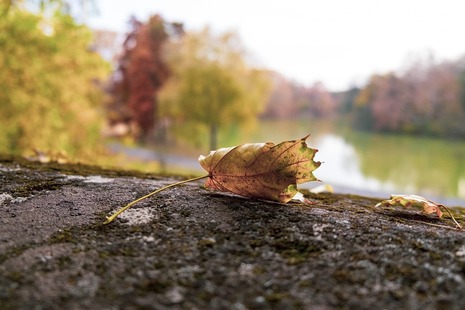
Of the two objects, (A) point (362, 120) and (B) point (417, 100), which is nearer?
(B) point (417, 100)

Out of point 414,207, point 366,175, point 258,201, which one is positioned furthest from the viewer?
point 366,175

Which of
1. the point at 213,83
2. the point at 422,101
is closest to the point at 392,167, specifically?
the point at 213,83

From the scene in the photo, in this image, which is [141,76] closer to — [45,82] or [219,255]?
[45,82]

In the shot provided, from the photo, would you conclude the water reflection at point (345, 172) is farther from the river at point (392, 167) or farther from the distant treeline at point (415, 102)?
the distant treeline at point (415, 102)

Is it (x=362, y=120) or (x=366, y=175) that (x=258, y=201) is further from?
(x=362, y=120)

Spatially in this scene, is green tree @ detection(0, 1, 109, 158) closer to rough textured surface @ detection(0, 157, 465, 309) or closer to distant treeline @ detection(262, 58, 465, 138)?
rough textured surface @ detection(0, 157, 465, 309)

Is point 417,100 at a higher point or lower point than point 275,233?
higher

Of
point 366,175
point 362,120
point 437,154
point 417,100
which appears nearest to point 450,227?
point 366,175

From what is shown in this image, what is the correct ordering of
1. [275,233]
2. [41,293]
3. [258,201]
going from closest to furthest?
[41,293], [275,233], [258,201]
